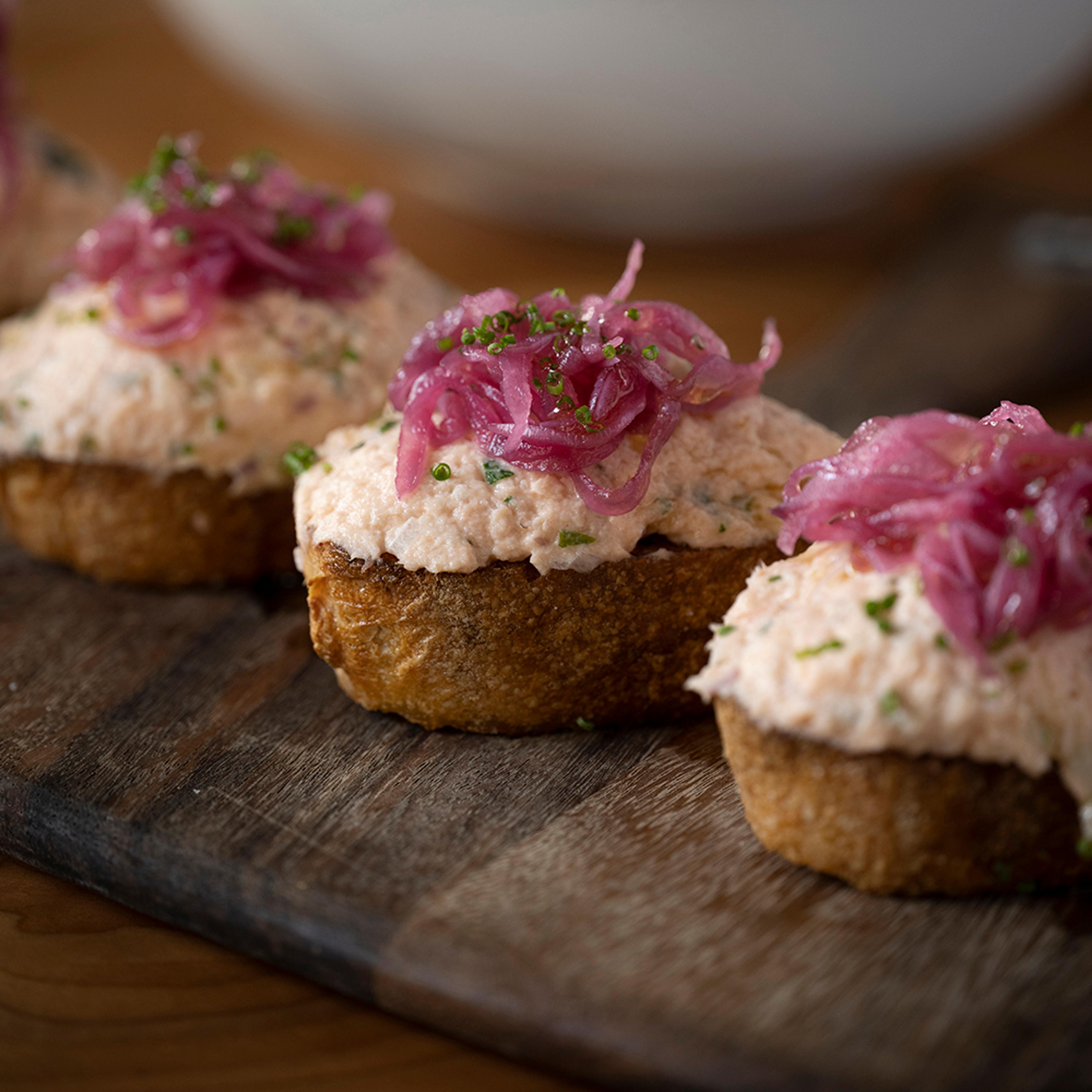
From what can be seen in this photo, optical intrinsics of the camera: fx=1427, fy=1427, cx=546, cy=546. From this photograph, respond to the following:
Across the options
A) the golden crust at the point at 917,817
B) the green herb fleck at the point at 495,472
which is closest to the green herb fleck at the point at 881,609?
the golden crust at the point at 917,817

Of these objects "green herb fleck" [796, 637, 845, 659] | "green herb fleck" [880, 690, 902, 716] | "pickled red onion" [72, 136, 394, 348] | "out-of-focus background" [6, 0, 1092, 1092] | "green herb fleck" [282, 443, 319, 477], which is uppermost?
"out-of-focus background" [6, 0, 1092, 1092]

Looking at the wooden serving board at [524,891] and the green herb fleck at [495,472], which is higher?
the green herb fleck at [495,472]

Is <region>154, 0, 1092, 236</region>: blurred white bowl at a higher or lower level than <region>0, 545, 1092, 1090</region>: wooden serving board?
higher

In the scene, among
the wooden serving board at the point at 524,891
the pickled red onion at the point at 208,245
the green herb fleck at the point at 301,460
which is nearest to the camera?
the wooden serving board at the point at 524,891

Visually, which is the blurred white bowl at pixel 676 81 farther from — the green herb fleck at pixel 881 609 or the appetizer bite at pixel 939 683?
the green herb fleck at pixel 881 609

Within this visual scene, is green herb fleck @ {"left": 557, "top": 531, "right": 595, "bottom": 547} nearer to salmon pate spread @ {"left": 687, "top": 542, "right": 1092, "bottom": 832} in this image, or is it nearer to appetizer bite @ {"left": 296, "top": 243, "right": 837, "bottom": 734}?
appetizer bite @ {"left": 296, "top": 243, "right": 837, "bottom": 734}

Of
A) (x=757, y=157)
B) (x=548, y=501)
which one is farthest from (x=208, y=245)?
(x=757, y=157)

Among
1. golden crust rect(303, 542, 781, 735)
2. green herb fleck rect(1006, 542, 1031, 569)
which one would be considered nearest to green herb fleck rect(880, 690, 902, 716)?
green herb fleck rect(1006, 542, 1031, 569)
